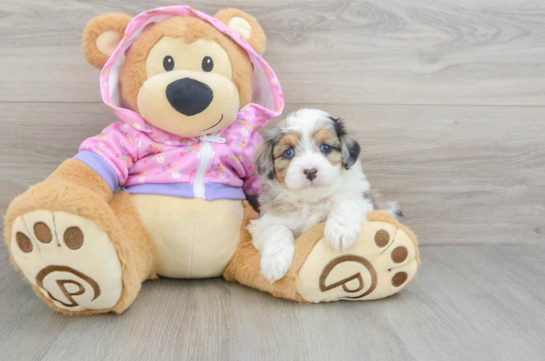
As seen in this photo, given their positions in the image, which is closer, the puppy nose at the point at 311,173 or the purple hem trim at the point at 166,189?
the puppy nose at the point at 311,173

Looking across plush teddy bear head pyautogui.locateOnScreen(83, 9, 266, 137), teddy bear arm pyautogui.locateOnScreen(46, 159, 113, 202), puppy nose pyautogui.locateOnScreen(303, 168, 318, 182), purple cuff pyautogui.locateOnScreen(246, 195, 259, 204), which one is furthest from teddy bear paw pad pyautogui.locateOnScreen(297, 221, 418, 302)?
teddy bear arm pyautogui.locateOnScreen(46, 159, 113, 202)

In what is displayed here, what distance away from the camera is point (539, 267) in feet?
5.82

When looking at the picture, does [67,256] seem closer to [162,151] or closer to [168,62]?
[162,151]

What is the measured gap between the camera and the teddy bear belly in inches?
56.2

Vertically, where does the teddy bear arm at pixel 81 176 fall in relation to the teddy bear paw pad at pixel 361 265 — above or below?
above

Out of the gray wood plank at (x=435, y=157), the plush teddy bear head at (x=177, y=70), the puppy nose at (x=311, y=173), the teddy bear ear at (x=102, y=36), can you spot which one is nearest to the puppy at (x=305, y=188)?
the puppy nose at (x=311, y=173)

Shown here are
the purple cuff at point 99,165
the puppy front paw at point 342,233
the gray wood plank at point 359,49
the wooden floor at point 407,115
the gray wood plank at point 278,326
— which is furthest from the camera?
the gray wood plank at point 359,49

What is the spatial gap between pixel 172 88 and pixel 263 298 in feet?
2.53

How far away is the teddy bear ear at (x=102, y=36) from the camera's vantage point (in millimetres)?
1422

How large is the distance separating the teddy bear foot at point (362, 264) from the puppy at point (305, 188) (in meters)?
0.05

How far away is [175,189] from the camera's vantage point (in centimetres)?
146

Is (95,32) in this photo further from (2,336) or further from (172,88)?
(2,336)

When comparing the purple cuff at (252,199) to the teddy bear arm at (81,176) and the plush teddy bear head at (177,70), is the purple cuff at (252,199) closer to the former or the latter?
the plush teddy bear head at (177,70)

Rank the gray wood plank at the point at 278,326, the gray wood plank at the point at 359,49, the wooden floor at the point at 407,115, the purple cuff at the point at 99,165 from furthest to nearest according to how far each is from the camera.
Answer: the gray wood plank at the point at 359,49 < the wooden floor at the point at 407,115 < the purple cuff at the point at 99,165 < the gray wood plank at the point at 278,326
